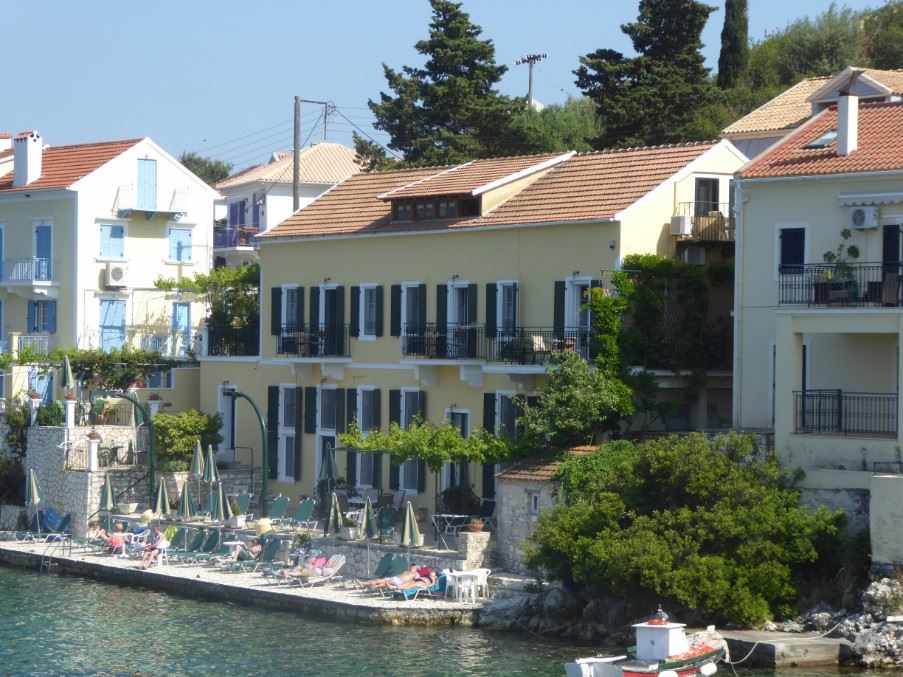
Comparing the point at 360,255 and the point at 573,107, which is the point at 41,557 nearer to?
the point at 360,255

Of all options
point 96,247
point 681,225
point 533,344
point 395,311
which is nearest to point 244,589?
point 533,344

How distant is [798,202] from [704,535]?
7681 mm

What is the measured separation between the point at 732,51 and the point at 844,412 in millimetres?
31483

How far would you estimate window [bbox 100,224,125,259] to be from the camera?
53.2 meters

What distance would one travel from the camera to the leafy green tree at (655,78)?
183 feet

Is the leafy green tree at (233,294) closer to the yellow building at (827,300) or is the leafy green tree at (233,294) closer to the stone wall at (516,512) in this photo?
the stone wall at (516,512)

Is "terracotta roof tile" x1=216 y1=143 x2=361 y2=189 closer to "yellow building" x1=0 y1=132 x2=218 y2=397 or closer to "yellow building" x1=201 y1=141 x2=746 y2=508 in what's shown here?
"yellow building" x1=0 y1=132 x2=218 y2=397

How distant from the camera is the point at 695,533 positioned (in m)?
31.1

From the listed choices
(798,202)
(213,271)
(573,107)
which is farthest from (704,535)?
(573,107)

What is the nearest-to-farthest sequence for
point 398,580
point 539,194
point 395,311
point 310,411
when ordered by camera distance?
point 398,580
point 539,194
point 395,311
point 310,411

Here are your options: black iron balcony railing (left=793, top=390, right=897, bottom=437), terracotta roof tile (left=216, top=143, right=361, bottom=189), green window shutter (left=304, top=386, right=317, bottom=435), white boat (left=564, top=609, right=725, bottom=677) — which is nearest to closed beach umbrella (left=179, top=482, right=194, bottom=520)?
green window shutter (left=304, top=386, right=317, bottom=435)

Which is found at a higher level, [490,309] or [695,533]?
[490,309]

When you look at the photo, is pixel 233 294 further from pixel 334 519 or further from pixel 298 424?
pixel 334 519

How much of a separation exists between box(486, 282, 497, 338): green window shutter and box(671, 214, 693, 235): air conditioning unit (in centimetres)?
439
